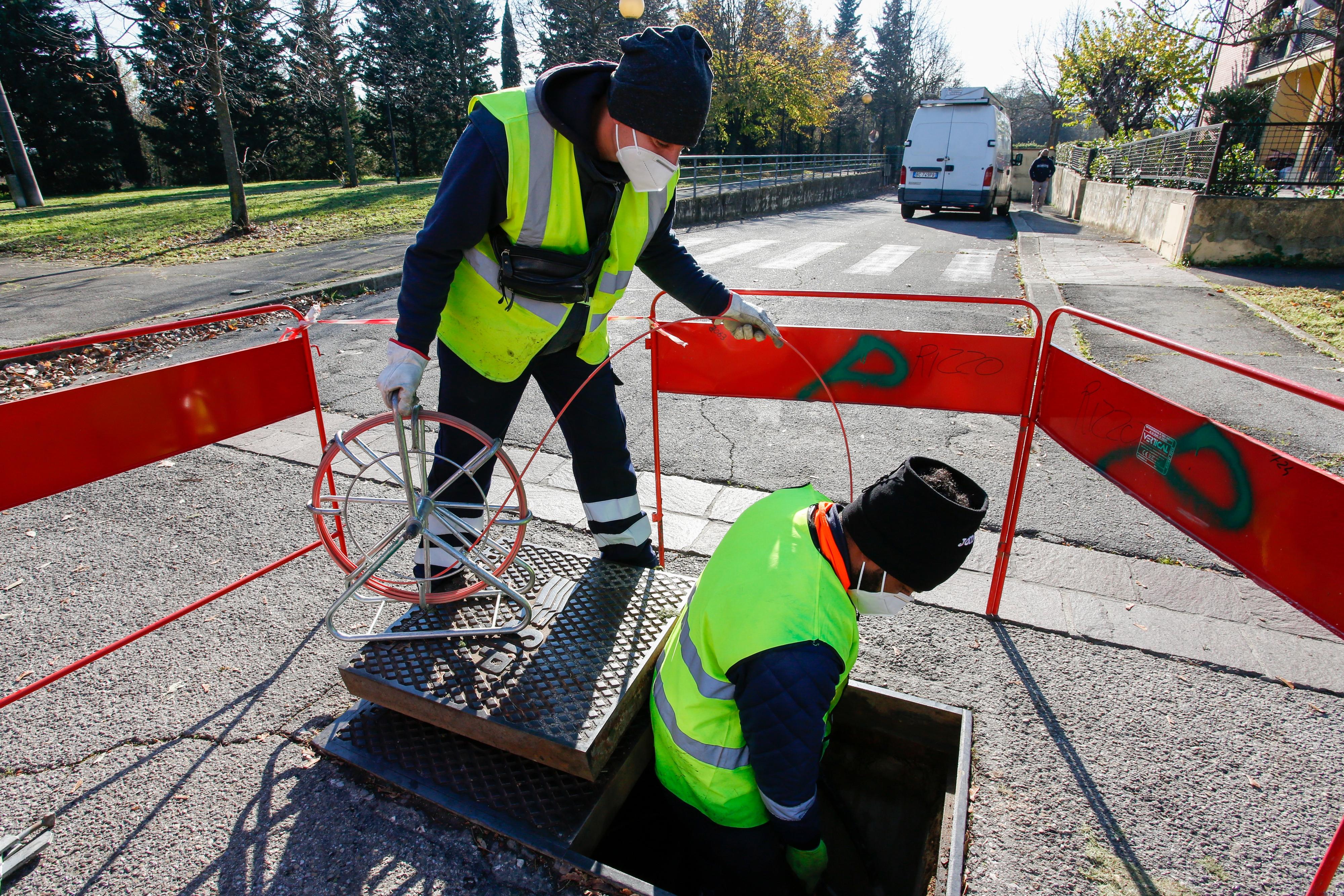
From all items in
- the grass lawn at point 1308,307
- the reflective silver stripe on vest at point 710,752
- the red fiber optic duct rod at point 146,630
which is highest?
the grass lawn at point 1308,307

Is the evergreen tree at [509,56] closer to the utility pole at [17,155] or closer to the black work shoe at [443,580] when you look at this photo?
the utility pole at [17,155]

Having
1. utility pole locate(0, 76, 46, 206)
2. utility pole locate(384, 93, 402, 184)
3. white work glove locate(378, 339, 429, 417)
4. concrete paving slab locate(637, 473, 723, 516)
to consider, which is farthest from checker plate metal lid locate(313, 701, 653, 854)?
utility pole locate(384, 93, 402, 184)

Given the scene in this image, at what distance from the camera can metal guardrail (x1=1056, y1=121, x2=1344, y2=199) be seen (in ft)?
32.0

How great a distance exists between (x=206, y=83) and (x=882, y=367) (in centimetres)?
1275

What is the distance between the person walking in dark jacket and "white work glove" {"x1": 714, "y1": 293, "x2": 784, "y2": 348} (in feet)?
70.4

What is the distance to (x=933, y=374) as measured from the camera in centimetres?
285

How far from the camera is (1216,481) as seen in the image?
1955 mm

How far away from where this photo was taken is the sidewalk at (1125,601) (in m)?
2.68

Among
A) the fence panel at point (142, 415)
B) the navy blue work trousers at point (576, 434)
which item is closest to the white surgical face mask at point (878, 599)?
the navy blue work trousers at point (576, 434)

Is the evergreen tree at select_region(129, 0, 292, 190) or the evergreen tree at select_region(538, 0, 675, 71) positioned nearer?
the evergreen tree at select_region(129, 0, 292, 190)

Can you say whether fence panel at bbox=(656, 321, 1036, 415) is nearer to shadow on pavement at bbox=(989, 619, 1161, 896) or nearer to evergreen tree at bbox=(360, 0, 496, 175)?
shadow on pavement at bbox=(989, 619, 1161, 896)

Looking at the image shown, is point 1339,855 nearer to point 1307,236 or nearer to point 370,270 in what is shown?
point 370,270

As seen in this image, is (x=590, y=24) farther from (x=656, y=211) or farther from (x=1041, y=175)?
(x=656, y=211)

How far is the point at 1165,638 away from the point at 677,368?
7.29ft
